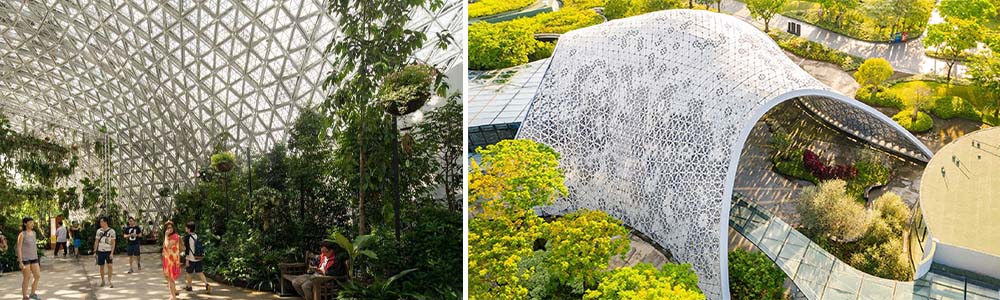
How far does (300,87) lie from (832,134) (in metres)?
7.62

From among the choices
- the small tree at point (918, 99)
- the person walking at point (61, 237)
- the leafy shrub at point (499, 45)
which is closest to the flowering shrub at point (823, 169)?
the small tree at point (918, 99)

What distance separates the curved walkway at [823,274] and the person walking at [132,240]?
25.8 ft

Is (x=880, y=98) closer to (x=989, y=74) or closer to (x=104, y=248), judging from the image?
(x=989, y=74)

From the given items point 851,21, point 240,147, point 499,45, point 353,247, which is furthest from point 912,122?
point 240,147

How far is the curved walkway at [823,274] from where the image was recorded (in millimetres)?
9938

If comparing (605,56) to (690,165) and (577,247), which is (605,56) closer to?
(690,165)

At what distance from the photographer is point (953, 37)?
1050 centimetres

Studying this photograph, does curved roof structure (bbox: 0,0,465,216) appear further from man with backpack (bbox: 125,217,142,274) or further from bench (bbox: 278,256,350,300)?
bench (bbox: 278,256,350,300)

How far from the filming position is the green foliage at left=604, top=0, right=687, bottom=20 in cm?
1337

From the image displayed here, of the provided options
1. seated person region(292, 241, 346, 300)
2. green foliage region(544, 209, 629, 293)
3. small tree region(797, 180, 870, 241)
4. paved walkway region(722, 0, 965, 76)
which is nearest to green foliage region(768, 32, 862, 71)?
paved walkway region(722, 0, 965, 76)

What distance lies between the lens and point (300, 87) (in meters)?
10.3

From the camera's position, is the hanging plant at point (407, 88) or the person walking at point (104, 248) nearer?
the person walking at point (104, 248)

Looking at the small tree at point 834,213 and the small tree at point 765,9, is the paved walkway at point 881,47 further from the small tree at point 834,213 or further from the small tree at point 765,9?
the small tree at point 834,213

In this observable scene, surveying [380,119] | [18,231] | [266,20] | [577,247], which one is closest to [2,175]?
[18,231]
